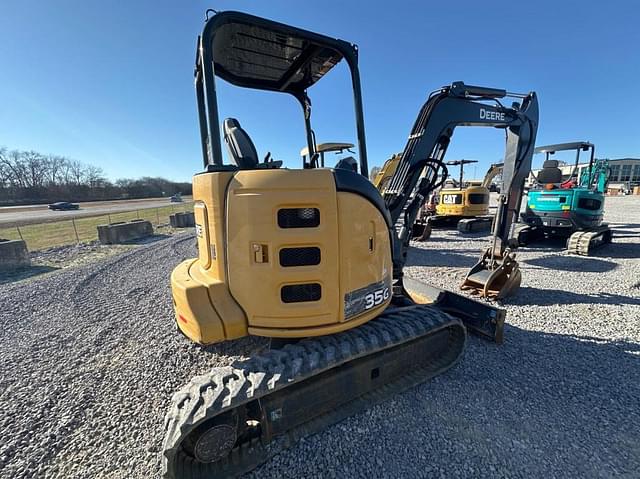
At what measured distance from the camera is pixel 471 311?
382 centimetres

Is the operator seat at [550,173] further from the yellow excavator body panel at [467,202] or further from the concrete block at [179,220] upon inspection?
the concrete block at [179,220]

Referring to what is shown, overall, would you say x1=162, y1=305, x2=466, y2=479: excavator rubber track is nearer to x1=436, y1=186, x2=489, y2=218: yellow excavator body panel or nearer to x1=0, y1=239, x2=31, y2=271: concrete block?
x1=0, y1=239, x2=31, y2=271: concrete block

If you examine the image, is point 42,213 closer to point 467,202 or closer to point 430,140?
point 467,202

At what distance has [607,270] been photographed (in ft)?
22.0

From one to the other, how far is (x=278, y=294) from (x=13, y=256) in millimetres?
10120

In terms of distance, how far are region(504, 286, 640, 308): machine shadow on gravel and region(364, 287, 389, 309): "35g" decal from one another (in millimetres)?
3492

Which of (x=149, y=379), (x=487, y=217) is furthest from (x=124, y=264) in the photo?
(x=487, y=217)

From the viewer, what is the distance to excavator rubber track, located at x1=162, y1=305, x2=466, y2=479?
6.60 ft

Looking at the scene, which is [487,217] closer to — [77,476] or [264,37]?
[264,37]

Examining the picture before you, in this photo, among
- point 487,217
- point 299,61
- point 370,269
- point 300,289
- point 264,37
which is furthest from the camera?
point 487,217

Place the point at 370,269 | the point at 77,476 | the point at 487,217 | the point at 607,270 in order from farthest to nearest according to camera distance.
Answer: the point at 487,217 < the point at 607,270 < the point at 370,269 < the point at 77,476

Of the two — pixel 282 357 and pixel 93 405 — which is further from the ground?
pixel 282 357

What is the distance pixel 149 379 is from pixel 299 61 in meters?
3.77

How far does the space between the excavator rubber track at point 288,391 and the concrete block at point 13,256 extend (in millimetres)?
9567
